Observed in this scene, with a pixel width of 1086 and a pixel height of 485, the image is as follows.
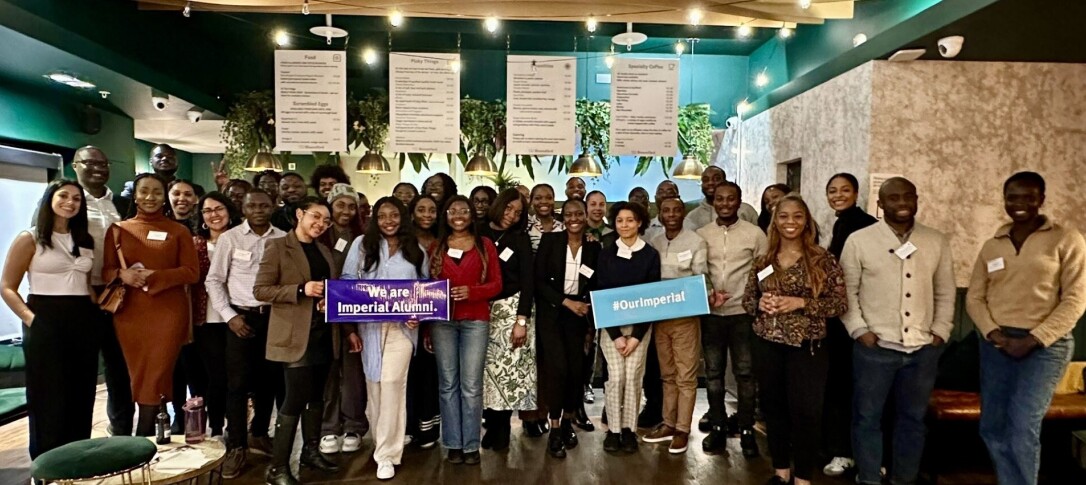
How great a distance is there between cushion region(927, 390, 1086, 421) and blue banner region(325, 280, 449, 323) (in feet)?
9.21

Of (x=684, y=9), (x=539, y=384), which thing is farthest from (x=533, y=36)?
(x=539, y=384)

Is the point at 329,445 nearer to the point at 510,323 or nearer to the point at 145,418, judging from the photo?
the point at 145,418

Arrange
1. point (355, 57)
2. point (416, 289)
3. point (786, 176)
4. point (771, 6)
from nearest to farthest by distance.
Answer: point (416, 289) → point (771, 6) → point (786, 176) → point (355, 57)

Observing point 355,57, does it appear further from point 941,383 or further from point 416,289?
point 941,383

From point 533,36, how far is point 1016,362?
5169 millimetres

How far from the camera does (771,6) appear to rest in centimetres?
492

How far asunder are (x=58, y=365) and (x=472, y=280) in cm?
211

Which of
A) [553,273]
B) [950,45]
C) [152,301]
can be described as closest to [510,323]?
[553,273]

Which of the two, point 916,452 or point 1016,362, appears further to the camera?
point 916,452

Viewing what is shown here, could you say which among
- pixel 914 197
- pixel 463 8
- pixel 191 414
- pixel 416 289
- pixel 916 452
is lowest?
pixel 916 452

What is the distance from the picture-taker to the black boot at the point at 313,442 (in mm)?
3258

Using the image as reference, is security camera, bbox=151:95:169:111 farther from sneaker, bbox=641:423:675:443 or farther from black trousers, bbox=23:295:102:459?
sneaker, bbox=641:423:675:443

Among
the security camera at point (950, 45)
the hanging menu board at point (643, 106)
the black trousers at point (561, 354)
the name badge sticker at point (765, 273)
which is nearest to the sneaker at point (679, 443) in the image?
the black trousers at point (561, 354)

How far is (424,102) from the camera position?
15.9ft
